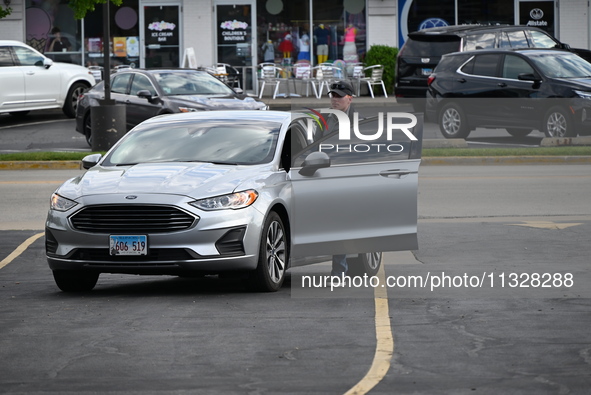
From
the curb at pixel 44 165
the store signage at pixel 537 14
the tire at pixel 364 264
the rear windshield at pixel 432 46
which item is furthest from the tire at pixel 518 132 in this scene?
the tire at pixel 364 264

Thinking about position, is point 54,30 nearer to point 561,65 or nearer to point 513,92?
point 513,92

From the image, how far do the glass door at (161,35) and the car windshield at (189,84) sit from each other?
12.7 meters

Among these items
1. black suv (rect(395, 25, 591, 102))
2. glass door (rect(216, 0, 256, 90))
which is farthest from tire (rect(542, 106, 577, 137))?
glass door (rect(216, 0, 256, 90))

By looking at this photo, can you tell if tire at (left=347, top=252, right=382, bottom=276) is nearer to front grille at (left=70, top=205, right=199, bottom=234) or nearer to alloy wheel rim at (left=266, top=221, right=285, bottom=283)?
alloy wheel rim at (left=266, top=221, right=285, bottom=283)

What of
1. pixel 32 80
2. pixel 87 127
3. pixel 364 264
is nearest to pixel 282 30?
pixel 32 80

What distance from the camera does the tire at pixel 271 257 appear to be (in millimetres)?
9078

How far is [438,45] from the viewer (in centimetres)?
2845

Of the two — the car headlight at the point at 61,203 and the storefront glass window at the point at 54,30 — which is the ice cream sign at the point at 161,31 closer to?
the storefront glass window at the point at 54,30

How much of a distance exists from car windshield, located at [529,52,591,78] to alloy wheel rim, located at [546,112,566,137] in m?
0.86

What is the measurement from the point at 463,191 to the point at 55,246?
348 inches

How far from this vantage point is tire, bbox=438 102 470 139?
2405 cm

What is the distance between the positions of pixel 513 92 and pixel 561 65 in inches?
42.7

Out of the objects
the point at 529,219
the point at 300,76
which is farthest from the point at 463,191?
the point at 300,76

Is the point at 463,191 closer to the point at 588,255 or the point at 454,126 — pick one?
the point at 588,255
